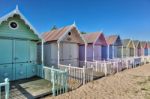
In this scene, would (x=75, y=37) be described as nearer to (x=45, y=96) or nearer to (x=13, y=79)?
(x=13, y=79)

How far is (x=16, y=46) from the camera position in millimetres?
9602

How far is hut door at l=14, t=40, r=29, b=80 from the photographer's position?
9.62 m

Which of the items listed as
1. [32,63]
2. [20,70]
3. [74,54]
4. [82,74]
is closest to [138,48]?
[74,54]


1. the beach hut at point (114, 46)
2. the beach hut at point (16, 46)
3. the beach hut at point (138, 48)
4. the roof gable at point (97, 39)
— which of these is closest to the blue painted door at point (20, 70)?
the beach hut at point (16, 46)

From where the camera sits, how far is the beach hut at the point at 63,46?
42.1ft

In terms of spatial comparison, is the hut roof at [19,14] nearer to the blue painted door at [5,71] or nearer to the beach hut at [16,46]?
the beach hut at [16,46]

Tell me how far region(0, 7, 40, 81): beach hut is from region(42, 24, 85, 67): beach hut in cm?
241

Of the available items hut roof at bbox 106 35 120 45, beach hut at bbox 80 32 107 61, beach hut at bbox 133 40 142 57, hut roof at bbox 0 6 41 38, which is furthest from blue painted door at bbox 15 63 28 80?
beach hut at bbox 133 40 142 57

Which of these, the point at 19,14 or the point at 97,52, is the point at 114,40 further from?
the point at 19,14

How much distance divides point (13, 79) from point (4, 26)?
355cm

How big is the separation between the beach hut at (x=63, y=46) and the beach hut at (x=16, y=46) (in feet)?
7.89

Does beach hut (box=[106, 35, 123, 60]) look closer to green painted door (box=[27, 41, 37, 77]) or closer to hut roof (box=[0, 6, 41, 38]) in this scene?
green painted door (box=[27, 41, 37, 77])

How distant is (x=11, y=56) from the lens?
936 centimetres

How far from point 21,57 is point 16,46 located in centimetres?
85
